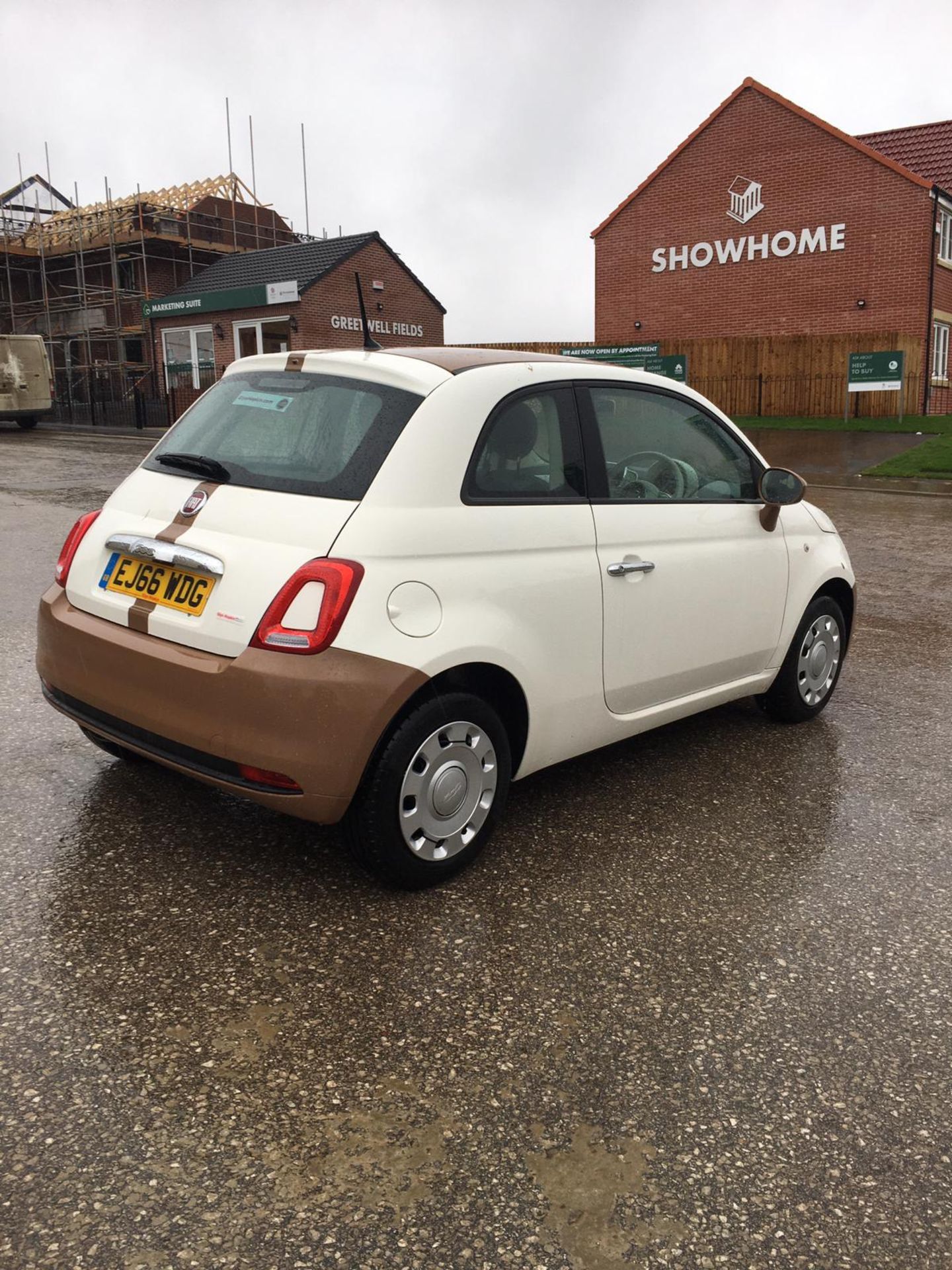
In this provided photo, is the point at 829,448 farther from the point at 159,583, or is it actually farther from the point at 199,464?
the point at 159,583

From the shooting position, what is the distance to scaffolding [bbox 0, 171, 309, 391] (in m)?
41.8

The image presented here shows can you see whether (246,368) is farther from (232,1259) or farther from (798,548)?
(232,1259)

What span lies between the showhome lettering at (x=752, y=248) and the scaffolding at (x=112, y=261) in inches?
726

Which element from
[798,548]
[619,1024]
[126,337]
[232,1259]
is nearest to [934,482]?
[798,548]

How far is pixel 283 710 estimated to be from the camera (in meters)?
3.15

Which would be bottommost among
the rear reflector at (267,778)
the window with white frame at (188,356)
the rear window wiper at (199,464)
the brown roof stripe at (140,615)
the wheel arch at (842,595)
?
the rear reflector at (267,778)

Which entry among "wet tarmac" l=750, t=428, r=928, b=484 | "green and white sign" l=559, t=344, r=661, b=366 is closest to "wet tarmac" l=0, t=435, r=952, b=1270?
"wet tarmac" l=750, t=428, r=928, b=484

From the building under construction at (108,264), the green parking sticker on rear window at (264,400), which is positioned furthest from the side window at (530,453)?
the building under construction at (108,264)

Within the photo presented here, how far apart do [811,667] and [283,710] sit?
3021 mm

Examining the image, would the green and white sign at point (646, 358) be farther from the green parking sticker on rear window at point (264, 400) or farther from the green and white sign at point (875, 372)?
the green parking sticker on rear window at point (264, 400)

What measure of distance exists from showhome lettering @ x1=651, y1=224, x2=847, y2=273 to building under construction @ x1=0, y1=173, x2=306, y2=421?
60.0ft

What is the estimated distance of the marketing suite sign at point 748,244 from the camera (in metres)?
30.8

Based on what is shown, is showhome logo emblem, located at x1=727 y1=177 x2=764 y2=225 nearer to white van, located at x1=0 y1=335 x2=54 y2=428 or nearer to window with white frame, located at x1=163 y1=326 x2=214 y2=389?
window with white frame, located at x1=163 y1=326 x2=214 y2=389

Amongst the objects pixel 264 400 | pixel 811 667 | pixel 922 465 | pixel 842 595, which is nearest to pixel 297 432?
pixel 264 400
